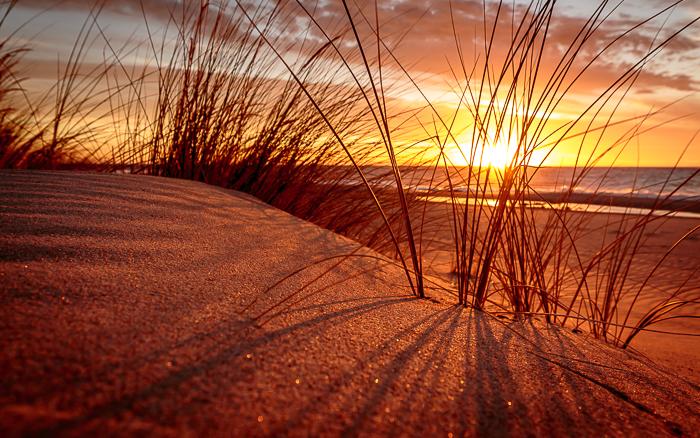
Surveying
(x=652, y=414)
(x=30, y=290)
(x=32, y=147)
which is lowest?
(x=652, y=414)

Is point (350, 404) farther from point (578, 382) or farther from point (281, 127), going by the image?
point (281, 127)

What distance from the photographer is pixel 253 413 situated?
51 centimetres

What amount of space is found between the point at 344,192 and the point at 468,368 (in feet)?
5.86

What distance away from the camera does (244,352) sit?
624mm

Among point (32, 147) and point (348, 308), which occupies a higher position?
point (32, 147)

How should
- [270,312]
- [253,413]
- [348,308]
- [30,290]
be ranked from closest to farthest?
1. [253,413]
2. [30,290]
3. [270,312]
4. [348,308]

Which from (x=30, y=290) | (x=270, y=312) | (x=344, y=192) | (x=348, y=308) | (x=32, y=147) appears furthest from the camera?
(x=32, y=147)

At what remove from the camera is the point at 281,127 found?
2.51 metres

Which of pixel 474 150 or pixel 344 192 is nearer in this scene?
pixel 474 150

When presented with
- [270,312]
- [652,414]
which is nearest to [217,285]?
[270,312]

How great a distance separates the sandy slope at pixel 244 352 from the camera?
498 millimetres

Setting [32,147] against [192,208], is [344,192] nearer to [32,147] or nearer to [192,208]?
[192,208]

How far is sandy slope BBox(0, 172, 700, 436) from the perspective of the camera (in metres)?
0.50

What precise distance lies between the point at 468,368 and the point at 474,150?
0.71m
